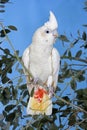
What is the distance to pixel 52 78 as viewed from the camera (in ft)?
2.88

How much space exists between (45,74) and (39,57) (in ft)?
0.20

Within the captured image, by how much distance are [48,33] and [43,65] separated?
8 cm

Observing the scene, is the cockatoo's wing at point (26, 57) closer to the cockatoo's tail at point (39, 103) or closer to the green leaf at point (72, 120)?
the cockatoo's tail at point (39, 103)

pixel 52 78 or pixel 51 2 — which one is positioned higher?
pixel 51 2

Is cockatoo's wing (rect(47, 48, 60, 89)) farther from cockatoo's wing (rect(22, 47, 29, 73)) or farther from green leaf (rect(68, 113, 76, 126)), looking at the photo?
green leaf (rect(68, 113, 76, 126))

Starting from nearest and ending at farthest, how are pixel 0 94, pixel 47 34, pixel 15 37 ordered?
1. pixel 47 34
2. pixel 0 94
3. pixel 15 37

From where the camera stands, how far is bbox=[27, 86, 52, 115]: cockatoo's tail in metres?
0.83

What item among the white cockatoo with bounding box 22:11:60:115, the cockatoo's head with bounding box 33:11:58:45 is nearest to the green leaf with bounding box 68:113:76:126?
the white cockatoo with bounding box 22:11:60:115

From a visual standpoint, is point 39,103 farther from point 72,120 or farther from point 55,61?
Result: point 72,120

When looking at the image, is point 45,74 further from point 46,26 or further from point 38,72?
point 46,26

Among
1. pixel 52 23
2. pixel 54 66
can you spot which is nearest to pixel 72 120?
pixel 54 66

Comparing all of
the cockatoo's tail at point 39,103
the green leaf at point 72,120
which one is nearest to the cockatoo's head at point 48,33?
the cockatoo's tail at point 39,103

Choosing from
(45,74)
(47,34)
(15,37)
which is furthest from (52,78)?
(15,37)

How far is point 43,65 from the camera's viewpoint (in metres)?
0.85
